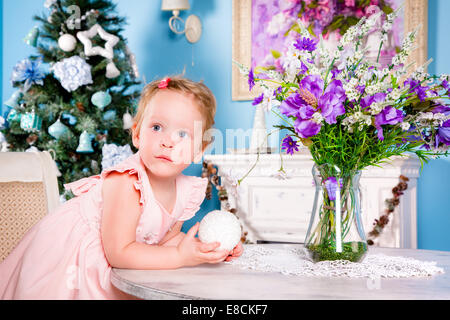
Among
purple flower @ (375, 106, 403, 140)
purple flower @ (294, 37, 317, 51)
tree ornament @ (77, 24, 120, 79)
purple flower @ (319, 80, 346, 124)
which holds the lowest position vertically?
purple flower @ (375, 106, 403, 140)

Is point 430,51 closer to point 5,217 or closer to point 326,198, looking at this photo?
point 326,198

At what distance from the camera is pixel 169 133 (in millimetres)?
1147

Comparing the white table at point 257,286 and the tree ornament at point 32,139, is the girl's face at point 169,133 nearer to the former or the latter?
the white table at point 257,286

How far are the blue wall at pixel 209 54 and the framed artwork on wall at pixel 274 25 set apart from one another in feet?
0.34

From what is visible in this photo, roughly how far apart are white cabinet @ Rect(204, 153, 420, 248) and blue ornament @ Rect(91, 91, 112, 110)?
82cm

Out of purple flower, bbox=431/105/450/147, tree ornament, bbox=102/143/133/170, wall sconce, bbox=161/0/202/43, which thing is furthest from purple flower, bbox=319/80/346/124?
wall sconce, bbox=161/0/202/43

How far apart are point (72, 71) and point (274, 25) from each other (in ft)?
5.04

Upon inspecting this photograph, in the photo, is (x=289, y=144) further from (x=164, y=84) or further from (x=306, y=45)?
(x=164, y=84)

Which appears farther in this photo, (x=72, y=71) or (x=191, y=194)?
(x=72, y=71)

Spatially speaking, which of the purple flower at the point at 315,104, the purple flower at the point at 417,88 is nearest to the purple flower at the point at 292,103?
the purple flower at the point at 315,104

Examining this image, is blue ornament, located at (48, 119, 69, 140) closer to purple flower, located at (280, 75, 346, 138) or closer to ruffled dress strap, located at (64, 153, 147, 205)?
ruffled dress strap, located at (64, 153, 147, 205)

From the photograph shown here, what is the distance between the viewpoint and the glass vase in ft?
3.29

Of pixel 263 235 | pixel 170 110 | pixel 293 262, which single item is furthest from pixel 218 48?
pixel 293 262

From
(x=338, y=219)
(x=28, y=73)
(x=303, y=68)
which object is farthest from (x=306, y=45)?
(x=28, y=73)
